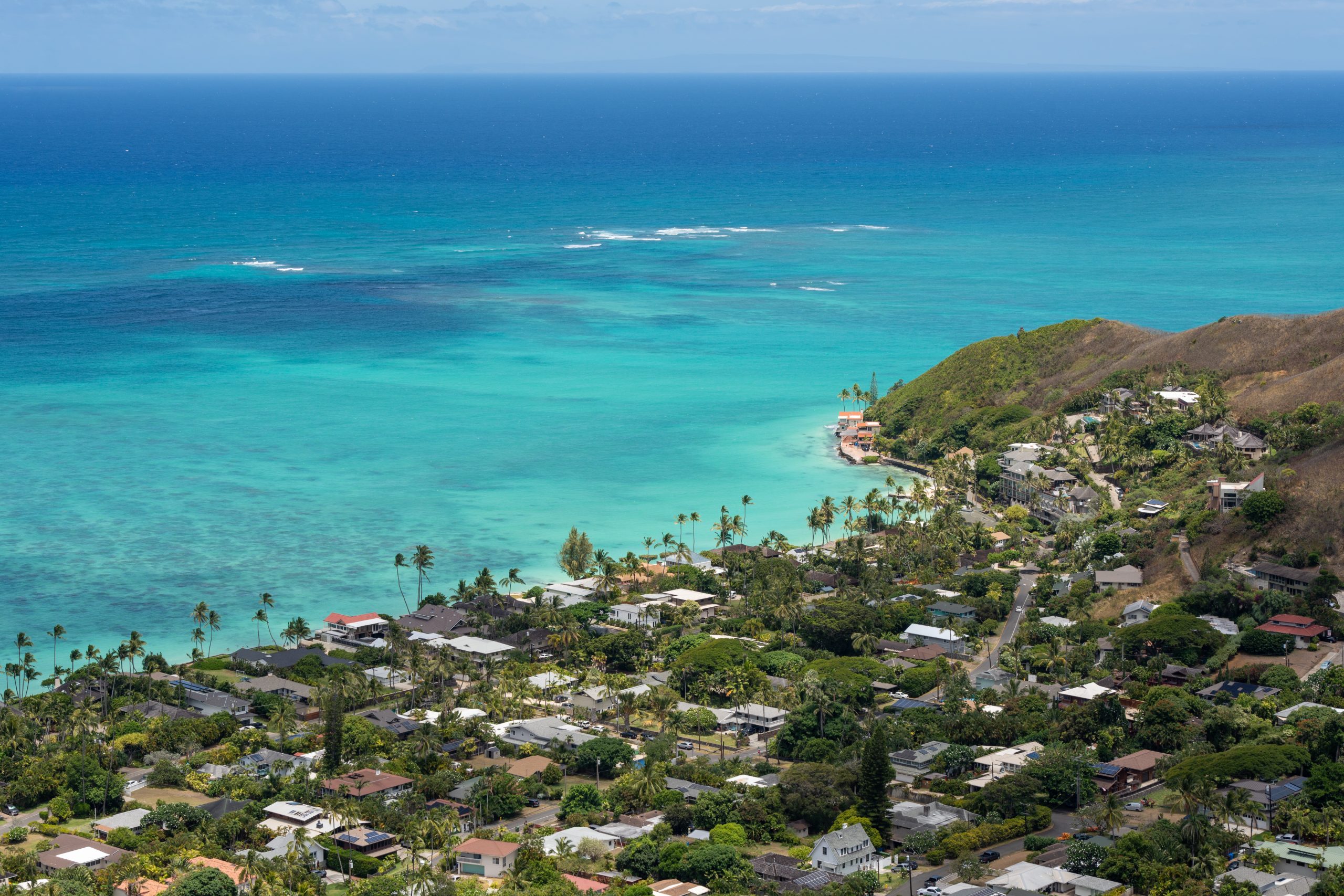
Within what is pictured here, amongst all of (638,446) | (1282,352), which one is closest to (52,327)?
(638,446)

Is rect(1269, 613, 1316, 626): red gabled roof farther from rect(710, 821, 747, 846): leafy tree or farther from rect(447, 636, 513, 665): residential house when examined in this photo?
rect(447, 636, 513, 665): residential house

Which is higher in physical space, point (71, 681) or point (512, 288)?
point (512, 288)

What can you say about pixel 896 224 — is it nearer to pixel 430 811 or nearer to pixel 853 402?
pixel 853 402

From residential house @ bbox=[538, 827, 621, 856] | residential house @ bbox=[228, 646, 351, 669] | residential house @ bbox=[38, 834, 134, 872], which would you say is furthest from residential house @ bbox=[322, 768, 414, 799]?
residential house @ bbox=[228, 646, 351, 669]

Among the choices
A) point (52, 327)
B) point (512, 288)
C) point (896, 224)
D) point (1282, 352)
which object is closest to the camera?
point (1282, 352)

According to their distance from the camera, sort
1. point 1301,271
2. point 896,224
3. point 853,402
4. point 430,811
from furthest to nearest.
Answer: point 896,224 < point 1301,271 < point 853,402 < point 430,811

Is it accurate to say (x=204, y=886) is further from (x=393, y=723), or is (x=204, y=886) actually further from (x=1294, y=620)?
(x=1294, y=620)

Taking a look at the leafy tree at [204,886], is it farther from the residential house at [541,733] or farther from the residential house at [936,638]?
the residential house at [936,638]
